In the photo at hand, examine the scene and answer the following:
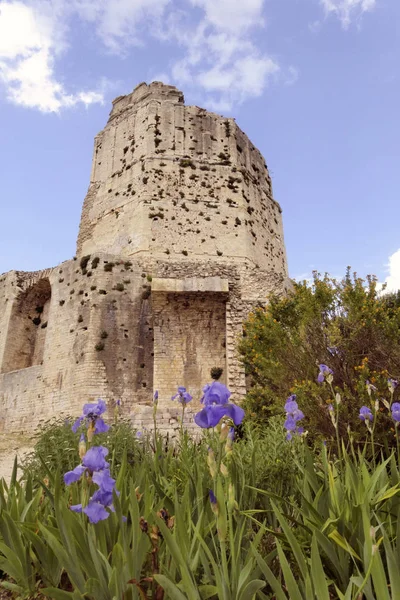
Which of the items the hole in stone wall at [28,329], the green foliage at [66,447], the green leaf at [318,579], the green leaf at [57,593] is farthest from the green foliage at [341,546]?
the hole in stone wall at [28,329]

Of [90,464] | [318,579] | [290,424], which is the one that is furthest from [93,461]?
[290,424]

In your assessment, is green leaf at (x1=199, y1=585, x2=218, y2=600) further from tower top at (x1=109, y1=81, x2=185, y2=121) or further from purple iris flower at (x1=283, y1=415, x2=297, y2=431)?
tower top at (x1=109, y1=81, x2=185, y2=121)

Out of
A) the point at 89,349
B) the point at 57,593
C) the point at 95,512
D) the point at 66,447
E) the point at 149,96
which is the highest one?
the point at 149,96

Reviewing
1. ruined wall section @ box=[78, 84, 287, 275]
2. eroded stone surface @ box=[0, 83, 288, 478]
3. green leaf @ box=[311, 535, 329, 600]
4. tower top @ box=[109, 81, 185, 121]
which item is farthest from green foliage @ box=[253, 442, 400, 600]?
tower top @ box=[109, 81, 185, 121]

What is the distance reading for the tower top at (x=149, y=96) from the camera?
59.5 feet

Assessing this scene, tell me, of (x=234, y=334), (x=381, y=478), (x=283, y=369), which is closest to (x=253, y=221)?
(x=234, y=334)

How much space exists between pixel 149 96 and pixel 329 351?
15907 millimetres

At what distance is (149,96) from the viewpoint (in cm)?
1822

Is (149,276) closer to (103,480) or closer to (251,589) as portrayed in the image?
(103,480)

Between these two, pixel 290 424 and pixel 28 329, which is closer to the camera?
pixel 290 424

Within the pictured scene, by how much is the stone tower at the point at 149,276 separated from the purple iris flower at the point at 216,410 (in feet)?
29.1

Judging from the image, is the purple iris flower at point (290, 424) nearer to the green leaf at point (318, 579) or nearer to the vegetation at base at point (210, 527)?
the vegetation at base at point (210, 527)

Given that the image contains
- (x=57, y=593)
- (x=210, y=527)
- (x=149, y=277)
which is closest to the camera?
(x=57, y=593)

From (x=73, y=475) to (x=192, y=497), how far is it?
3.76 feet
